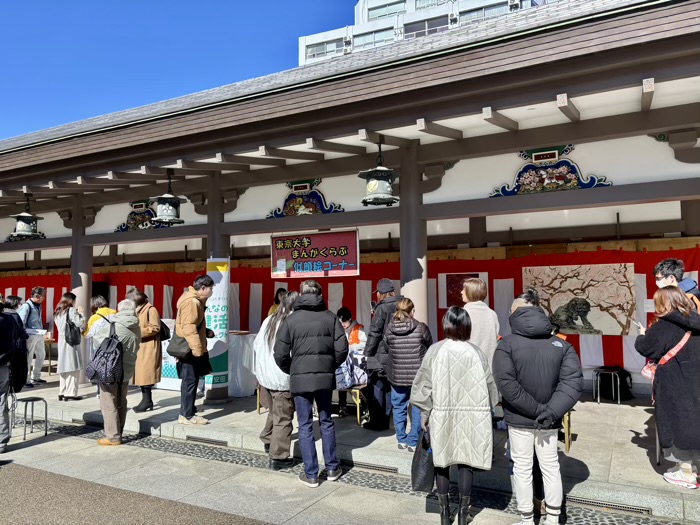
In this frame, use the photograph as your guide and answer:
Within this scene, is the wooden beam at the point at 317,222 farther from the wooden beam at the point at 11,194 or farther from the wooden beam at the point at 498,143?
the wooden beam at the point at 11,194

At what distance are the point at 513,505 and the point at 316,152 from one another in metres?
4.83

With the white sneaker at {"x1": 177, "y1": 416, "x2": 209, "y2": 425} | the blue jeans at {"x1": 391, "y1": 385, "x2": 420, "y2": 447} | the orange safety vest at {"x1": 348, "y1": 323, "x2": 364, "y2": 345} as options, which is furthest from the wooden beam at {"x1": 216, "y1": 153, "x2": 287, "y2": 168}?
the blue jeans at {"x1": 391, "y1": 385, "x2": 420, "y2": 447}

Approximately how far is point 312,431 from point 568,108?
402 centimetres

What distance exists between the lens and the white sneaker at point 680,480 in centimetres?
424

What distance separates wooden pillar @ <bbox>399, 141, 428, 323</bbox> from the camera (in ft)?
21.4

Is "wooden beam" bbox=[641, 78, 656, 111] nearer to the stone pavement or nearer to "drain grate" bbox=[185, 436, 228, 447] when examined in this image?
the stone pavement

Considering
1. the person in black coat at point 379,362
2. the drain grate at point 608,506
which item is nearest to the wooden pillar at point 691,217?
the person in black coat at point 379,362

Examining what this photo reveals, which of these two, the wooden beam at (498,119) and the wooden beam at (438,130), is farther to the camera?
the wooden beam at (438,130)

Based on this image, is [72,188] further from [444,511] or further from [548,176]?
[444,511]

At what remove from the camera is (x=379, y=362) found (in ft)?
19.7

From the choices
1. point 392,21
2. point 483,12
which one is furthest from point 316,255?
point 392,21

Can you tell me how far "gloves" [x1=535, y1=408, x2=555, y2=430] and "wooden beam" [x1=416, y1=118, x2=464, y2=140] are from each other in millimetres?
3223

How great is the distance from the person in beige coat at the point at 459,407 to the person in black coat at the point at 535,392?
0.16 metres

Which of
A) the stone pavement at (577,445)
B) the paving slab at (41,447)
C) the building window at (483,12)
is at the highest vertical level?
the building window at (483,12)
